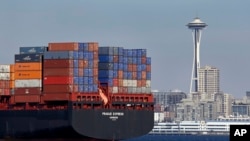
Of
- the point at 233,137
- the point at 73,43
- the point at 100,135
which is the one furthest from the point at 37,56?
the point at 233,137

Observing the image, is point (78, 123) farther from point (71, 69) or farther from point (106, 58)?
point (106, 58)

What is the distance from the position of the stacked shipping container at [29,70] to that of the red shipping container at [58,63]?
1.82 meters

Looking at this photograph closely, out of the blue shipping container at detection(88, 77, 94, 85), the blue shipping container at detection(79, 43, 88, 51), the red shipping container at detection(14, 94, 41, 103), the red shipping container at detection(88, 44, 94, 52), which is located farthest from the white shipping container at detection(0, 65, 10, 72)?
the blue shipping container at detection(88, 77, 94, 85)

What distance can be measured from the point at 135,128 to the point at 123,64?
718 centimetres

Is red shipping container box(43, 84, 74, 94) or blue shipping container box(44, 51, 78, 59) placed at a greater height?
blue shipping container box(44, 51, 78, 59)

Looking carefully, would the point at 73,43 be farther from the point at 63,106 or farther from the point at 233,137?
the point at 233,137

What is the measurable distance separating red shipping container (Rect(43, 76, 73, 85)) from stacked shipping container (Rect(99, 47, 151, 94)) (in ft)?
15.1

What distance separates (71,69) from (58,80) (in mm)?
1807

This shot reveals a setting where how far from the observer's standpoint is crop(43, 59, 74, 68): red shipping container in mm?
75500

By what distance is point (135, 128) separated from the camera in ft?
269

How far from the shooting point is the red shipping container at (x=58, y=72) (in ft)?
247

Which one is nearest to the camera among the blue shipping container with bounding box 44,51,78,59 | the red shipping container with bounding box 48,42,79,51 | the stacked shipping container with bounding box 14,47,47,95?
the blue shipping container with bounding box 44,51,78,59

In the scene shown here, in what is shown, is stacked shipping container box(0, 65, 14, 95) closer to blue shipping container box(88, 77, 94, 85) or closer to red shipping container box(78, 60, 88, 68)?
red shipping container box(78, 60, 88, 68)

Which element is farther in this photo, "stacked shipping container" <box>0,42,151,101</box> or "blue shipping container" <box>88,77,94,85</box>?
"blue shipping container" <box>88,77,94,85</box>
